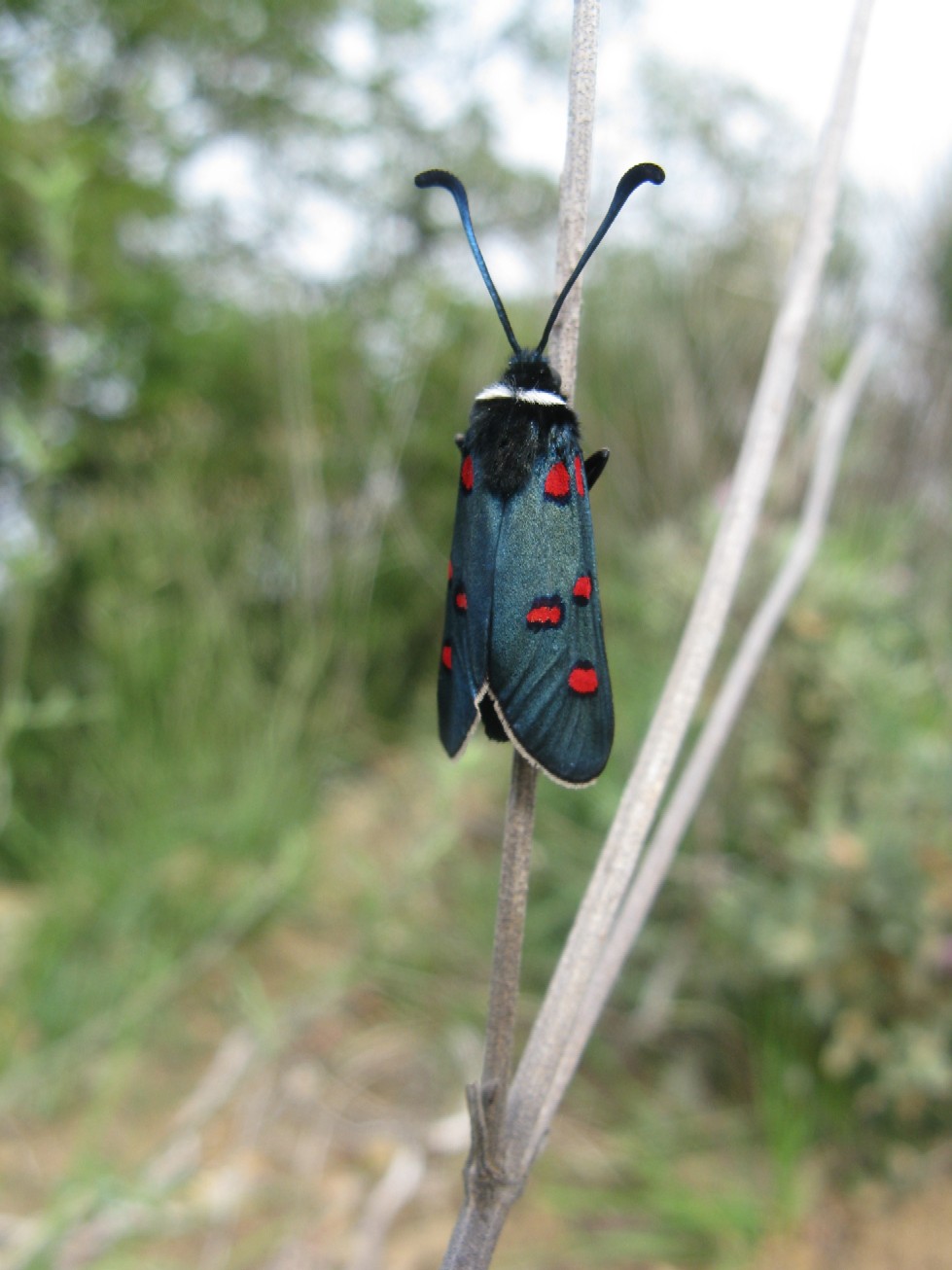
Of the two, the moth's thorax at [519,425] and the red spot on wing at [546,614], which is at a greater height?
the moth's thorax at [519,425]

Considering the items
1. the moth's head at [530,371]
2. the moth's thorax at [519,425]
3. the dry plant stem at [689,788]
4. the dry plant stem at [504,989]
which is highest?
the moth's head at [530,371]

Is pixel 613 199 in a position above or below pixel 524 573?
above

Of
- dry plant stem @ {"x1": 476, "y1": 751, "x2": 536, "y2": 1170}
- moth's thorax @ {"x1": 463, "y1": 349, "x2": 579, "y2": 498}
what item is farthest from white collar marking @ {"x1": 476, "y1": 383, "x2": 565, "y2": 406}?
dry plant stem @ {"x1": 476, "y1": 751, "x2": 536, "y2": 1170}

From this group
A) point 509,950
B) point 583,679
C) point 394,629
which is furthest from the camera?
point 394,629

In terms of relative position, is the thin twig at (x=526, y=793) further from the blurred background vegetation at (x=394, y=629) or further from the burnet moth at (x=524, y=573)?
the blurred background vegetation at (x=394, y=629)

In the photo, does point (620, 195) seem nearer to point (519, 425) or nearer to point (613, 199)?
point (613, 199)

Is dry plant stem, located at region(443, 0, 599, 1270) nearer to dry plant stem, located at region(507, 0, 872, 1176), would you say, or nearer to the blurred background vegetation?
dry plant stem, located at region(507, 0, 872, 1176)

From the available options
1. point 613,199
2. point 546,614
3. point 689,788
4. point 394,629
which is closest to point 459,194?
point 613,199

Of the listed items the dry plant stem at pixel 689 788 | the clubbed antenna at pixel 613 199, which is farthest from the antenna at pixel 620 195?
the dry plant stem at pixel 689 788
